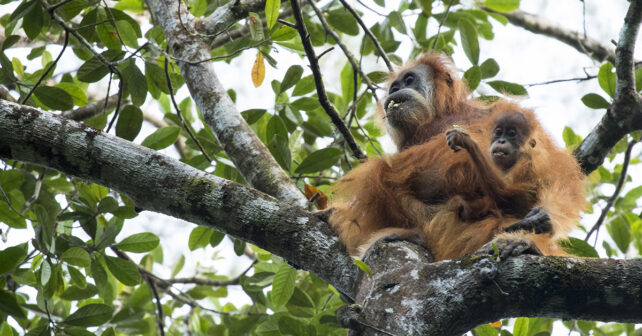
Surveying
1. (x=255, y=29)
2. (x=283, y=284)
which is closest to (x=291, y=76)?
(x=255, y=29)

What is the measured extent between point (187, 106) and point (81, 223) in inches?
83.1

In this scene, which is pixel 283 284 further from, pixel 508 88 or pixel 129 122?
pixel 508 88

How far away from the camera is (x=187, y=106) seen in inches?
243

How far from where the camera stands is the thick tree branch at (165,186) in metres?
3.12

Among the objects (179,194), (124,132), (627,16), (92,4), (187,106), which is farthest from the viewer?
(187,106)

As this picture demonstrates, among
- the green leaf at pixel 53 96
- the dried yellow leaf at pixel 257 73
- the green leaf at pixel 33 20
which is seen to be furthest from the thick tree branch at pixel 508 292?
the green leaf at pixel 33 20

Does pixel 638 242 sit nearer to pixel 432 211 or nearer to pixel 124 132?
pixel 432 211

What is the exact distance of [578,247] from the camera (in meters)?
4.21

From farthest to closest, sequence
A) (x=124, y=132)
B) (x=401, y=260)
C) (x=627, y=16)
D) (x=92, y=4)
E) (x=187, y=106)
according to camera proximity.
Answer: (x=187, y=106), (x=92, y=4), (x=124, y=132), (x=627, y=16), (x=401, y=260)

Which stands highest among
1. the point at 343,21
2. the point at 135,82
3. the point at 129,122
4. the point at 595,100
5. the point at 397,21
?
the point at 397,21

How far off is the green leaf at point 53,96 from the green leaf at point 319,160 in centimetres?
176

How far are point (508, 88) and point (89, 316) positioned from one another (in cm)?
363

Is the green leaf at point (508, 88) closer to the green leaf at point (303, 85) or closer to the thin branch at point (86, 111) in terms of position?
the green leaf at point (303, 85)

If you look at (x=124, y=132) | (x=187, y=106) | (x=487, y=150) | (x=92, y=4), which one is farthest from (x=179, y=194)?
(x=187, y=106)
